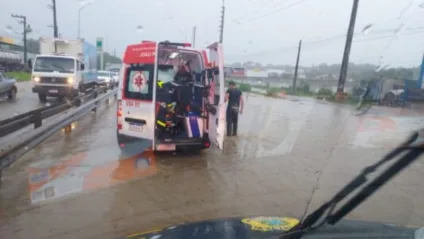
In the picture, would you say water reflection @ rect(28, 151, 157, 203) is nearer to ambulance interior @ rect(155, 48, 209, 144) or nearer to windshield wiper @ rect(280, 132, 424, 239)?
ambulance interior @ rect(155, 48, 209, 144)

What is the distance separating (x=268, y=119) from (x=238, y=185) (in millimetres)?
9951

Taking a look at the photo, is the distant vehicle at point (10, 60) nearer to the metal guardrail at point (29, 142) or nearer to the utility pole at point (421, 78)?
the metal guardrail at point (29, 142)

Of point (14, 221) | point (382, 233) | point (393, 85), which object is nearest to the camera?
point (382, 233)

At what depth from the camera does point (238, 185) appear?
20.1ft

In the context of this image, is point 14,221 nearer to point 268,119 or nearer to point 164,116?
point 164,116

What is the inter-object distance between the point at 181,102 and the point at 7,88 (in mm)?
13402

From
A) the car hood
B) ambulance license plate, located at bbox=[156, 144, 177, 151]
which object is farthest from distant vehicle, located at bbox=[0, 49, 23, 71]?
the car hood

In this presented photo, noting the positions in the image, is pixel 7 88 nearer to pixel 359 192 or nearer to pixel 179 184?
pixel 179 184

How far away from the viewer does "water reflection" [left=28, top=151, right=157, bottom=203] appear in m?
5.51

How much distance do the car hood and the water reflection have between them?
128 inches

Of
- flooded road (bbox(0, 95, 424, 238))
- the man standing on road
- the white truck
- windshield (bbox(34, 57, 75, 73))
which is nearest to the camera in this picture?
flooded road (bbox(0, 95, 424, 238))

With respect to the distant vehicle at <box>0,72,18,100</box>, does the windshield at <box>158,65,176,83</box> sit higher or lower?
higher

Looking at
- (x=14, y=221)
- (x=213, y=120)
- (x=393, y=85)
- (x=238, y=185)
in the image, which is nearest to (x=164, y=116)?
(x=213, y=120)

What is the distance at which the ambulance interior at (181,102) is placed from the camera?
791 cm
